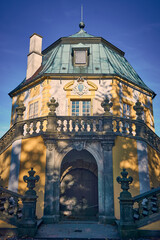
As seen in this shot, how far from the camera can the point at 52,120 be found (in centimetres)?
1064

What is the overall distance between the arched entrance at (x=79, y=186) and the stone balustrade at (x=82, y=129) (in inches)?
71.6

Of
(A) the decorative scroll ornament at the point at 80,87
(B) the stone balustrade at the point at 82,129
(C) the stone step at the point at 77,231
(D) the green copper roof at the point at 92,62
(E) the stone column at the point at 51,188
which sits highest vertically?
(D) the green copper roof at the point at 92,62

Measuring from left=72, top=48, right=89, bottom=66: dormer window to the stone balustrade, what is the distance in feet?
19.3

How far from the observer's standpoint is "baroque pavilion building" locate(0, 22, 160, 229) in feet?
32.9

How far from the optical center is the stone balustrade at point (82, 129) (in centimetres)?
1040

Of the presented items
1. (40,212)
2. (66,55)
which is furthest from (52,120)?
(66,55)

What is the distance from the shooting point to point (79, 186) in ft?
40.2

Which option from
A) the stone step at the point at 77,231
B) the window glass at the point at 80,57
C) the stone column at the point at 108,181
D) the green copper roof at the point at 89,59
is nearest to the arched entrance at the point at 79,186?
the stone column at the point at 108,181

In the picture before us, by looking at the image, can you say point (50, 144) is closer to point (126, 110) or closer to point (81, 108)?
point (81, 108)

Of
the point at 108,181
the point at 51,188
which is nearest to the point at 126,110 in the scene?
the point at 108,181

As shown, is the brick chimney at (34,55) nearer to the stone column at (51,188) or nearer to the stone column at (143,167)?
the stone column at (51,188)

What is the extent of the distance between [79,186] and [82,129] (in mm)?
3256

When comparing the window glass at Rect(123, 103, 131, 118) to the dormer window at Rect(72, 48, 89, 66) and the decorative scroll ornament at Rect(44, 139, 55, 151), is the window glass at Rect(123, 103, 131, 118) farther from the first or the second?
the decorative scroll ornament at Rect(44, 139, 55, 151)

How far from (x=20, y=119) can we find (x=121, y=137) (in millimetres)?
4989
